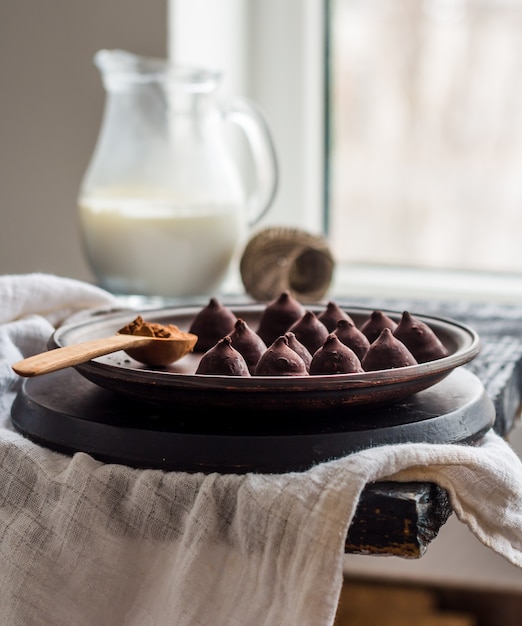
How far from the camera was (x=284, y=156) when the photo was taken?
58.7 inches

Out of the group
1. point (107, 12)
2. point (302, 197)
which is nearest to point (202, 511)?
point (107, 12)

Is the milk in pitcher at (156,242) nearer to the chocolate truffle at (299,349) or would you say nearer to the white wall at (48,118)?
the white wall at (48,118)

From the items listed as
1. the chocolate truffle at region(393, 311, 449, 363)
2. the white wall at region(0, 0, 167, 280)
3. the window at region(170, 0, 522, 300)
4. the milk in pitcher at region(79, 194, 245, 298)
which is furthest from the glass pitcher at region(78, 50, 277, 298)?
the chocolate truffle at region(393, 311, 449, 363)

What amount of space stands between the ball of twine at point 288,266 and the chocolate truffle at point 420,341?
1.37 feet

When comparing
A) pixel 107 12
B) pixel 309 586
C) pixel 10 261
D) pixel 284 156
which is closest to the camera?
pixel 309 586

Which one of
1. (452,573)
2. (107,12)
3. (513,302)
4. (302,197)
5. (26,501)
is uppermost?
(107,12)

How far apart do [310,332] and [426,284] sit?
83 cm

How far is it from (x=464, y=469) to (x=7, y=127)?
39.4 inches

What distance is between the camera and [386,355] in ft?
1.88

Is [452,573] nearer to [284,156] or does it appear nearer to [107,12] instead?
[284,156]

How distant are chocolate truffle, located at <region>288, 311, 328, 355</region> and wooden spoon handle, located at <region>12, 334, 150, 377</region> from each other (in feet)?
0.33

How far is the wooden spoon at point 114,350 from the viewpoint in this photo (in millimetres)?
534

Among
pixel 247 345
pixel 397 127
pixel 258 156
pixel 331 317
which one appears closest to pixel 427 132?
pixel 397 127

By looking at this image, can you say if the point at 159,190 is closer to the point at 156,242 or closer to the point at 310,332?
the point at 156,242
